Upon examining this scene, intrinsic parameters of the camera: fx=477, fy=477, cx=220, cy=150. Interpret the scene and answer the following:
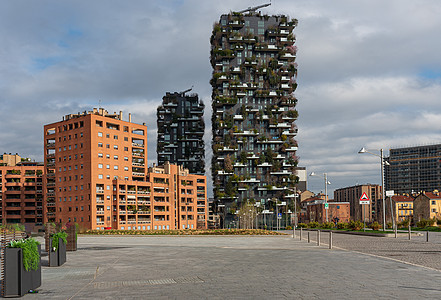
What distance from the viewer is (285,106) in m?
140

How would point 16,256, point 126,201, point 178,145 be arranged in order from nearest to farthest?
point 16,256 < point 126,201 < point 178,145

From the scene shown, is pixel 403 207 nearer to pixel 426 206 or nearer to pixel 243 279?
pixel 426 206

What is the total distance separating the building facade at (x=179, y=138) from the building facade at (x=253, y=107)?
1522 inches

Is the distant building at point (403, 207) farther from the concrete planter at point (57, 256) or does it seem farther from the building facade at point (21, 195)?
the concrete planter at point (57, 256)

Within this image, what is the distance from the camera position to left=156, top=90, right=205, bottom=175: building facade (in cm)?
17550

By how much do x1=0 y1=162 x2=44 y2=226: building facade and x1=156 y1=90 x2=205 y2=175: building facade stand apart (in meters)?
51.7

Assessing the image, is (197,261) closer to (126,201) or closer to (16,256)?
(16,256)

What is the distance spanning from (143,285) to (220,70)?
129 meters

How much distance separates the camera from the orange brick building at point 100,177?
11212 cm

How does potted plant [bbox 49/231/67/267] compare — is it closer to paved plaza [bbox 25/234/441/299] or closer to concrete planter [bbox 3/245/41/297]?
paved plaza [bbox 25/234/441/299]

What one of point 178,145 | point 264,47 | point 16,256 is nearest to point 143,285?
point 16,256

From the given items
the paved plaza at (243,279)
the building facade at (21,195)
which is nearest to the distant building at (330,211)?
the building facade at (21,195)

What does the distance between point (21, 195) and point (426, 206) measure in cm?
11909

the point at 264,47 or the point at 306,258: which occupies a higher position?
the point at 264,47
